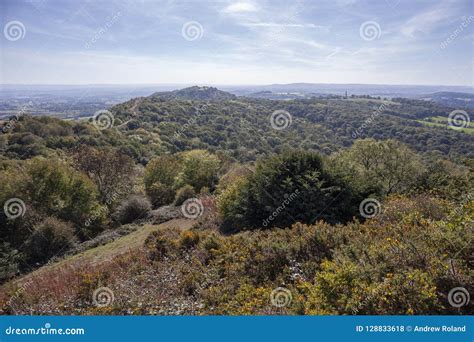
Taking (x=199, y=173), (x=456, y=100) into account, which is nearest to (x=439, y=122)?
(x=456, y=100)

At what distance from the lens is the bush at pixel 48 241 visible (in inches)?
462

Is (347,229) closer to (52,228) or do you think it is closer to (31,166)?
(52,228)

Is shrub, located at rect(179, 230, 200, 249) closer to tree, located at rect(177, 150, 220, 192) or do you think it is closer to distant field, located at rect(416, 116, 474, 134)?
tree, located at rect(177, 150, 220, 192)

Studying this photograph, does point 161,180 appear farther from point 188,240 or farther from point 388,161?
point 388,161

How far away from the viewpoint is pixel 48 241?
1198cm

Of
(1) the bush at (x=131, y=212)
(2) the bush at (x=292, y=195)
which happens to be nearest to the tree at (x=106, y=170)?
(1) the bush at (x=131, y=212)

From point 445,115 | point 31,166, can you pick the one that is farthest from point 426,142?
point 31,166

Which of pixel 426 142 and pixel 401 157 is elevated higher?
pixel 401 157

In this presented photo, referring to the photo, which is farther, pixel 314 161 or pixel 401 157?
pixel 401 157

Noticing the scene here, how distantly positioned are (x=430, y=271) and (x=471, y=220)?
1.63 meters

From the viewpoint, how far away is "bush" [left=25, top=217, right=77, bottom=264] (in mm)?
11734

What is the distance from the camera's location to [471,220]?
16.6 ft

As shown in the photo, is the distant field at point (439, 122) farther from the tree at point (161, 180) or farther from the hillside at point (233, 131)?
the tree at point (161, 180)

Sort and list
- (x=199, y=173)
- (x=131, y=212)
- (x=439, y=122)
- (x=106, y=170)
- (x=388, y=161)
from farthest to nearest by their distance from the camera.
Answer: (x=439, y=122)
(x=106, y=170)
(x=199, y=173)
(x=388, y=161)
(x=131, y=212)
